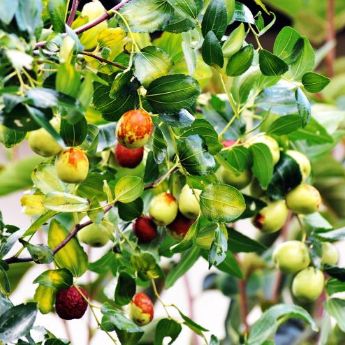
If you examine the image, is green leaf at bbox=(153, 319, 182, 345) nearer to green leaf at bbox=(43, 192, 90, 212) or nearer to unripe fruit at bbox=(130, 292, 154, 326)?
unripe fruit at bbox=(130, 292, 154, 326)

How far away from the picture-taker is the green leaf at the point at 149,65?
499mm

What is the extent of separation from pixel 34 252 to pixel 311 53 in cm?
23

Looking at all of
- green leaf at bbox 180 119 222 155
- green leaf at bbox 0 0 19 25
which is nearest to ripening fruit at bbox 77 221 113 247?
green leaf at bbox 180 119 222 155

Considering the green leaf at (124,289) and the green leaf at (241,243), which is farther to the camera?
the green leaf at (241,243)

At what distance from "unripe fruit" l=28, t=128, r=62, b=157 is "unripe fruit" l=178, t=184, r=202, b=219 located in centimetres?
16

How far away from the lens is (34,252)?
21.4 inches

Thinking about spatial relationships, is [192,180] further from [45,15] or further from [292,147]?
[292,147]

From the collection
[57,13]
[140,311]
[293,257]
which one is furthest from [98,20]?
[293,257]

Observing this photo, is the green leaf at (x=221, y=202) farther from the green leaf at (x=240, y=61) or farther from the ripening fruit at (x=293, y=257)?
the ripening fruit at (x=293, y=257)

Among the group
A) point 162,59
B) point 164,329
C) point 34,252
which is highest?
point 162,59

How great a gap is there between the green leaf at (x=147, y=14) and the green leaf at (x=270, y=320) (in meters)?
0.39

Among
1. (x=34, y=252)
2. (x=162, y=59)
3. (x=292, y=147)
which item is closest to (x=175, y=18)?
(x=162, y=59)

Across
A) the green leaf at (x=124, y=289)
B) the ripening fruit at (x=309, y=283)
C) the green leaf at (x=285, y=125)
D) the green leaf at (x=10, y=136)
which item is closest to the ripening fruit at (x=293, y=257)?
the ripening fruit at (x=309, y=283)

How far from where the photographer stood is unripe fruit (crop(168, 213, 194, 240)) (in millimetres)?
693
